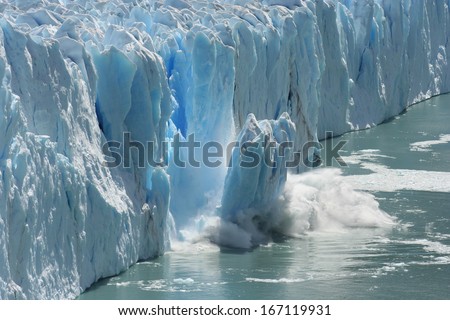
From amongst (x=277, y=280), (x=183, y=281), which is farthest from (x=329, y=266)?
(x=183, y=281)

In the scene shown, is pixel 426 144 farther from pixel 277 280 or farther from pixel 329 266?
pixel 277 280

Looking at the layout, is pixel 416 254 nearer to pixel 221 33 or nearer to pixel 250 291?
pixel 250 291

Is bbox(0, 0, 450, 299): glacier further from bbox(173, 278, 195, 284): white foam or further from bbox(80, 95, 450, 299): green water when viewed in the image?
bbox(173, 278, 195, 284): white foam

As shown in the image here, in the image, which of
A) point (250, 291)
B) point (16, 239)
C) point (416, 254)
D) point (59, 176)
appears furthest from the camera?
point (416, 254)

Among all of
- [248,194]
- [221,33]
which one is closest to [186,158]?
[248,194]

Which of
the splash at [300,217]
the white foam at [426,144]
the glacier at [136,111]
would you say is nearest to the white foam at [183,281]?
the glacier at [136,111]
